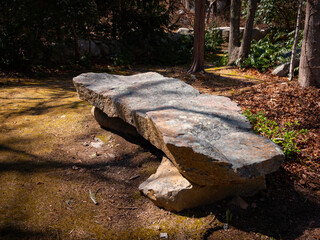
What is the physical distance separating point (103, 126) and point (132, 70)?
565 centimetres

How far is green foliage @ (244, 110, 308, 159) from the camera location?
11.1 feet

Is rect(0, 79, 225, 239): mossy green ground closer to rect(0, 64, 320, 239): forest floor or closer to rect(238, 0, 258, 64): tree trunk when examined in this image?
rect(0, 64, 320, 239): forest floor

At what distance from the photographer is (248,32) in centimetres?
839

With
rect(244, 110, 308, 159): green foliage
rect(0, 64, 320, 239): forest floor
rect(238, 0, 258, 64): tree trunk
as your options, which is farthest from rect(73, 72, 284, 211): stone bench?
rect(238, 0, 258, 64): tree trunk

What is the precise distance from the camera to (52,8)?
8.14 meters

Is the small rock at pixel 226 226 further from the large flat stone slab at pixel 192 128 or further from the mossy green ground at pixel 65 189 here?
the large flat stone slab at pixel 192 128

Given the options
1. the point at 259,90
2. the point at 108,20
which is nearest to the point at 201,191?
the point at 259,90

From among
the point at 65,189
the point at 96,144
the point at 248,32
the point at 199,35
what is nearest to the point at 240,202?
the point at 65,189

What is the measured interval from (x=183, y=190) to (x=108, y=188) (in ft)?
3.27

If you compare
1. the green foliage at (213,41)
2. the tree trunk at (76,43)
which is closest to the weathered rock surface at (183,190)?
the tree trunk at (76,43)

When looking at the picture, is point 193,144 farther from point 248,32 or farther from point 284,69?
point 248,32

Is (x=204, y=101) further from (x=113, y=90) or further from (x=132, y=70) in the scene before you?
(x=132, y=70)

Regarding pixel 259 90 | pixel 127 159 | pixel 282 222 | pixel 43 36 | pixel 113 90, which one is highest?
pixel 43 36

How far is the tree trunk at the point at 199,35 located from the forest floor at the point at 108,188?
367 centimetres
